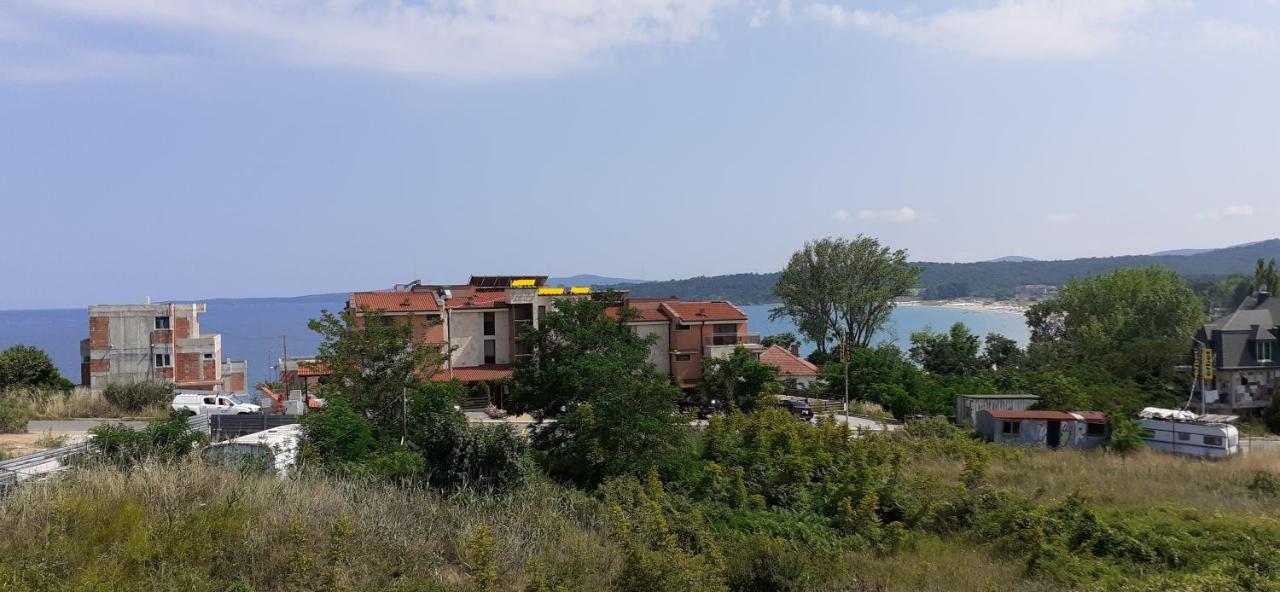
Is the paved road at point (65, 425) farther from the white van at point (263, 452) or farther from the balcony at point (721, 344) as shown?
the balcony at point (721, 344)

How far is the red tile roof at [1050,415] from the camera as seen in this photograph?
2623 cm

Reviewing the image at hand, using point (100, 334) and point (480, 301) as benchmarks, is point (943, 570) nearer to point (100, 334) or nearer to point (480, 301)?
point (480, 301)

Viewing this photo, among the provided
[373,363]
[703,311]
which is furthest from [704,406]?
[373,363]

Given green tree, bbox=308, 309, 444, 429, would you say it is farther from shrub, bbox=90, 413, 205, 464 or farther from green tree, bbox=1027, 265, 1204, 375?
green tree, bbox=1027, 265, 1204, 375

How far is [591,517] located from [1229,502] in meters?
13.3

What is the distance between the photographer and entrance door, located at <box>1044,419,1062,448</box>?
26219 millimetres

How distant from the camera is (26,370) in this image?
32.3 metres

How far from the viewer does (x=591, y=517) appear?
11680mm

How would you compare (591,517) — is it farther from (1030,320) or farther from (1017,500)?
(1030,320)

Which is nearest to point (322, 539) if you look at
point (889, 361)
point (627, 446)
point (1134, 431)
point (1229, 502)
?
point (627, 446)

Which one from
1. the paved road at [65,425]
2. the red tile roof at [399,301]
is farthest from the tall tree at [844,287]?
the paved road at [65,425]

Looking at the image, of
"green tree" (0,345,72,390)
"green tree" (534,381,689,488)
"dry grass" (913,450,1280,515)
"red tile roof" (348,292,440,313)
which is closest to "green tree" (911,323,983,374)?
"dry grass" (913,450,1280,515)

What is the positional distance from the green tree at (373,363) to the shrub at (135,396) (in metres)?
13.2

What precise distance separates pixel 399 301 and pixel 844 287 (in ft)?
94.9
